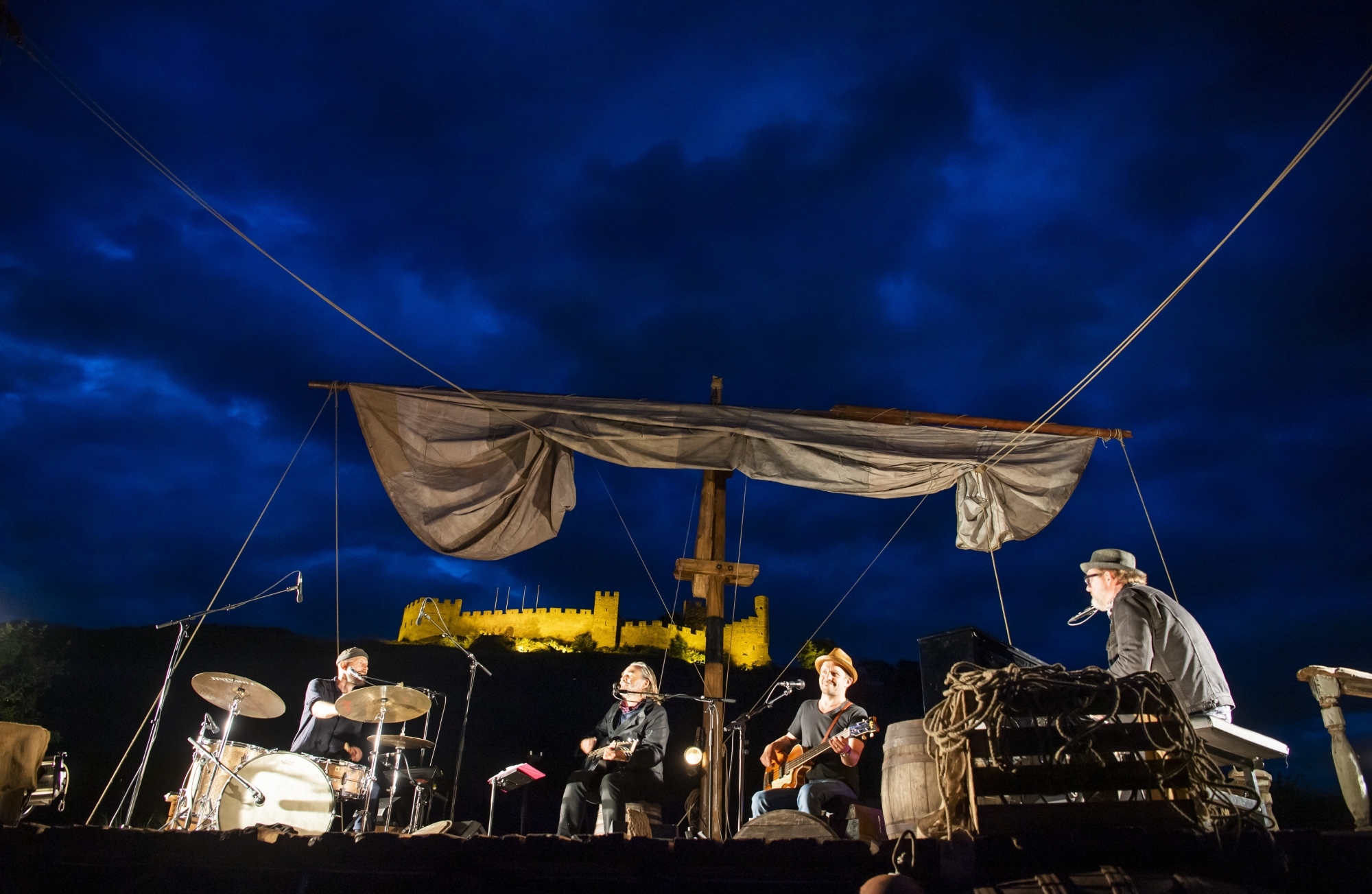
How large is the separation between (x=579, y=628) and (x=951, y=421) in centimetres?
4149

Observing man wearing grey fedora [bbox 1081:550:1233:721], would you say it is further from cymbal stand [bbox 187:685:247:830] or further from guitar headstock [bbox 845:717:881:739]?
cymbal stand [bbox 187:685:247:830]

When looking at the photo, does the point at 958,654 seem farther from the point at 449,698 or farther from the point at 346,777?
the point at 449,698

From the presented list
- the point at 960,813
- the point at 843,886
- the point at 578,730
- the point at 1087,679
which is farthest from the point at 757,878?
the point at 578,730

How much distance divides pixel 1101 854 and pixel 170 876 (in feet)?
11.6

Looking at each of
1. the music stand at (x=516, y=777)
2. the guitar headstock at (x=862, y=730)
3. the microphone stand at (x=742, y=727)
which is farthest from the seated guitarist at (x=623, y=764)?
the guitar headstock at (x=862, y=730)

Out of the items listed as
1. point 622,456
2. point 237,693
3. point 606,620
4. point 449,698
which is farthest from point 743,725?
point 606,620

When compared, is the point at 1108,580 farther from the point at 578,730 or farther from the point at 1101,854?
the point at 578,730

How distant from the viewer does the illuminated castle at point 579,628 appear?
4659 centimetres

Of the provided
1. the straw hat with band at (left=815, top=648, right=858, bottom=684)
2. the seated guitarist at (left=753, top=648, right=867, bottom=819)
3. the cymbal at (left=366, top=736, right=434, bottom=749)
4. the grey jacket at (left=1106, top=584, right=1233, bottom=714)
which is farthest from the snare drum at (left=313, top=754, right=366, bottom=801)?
the grey jacket at (left=1106, top=584, right=1233, bottom=714)

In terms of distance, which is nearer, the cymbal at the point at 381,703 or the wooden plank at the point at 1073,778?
the wooden plank at the point at 1073,778

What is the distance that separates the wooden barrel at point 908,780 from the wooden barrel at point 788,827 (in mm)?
421

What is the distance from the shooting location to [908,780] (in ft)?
10.4

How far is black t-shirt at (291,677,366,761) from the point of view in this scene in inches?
286

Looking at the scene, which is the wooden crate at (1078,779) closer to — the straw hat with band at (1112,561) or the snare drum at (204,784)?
the straw hat with band at (1112,561)
